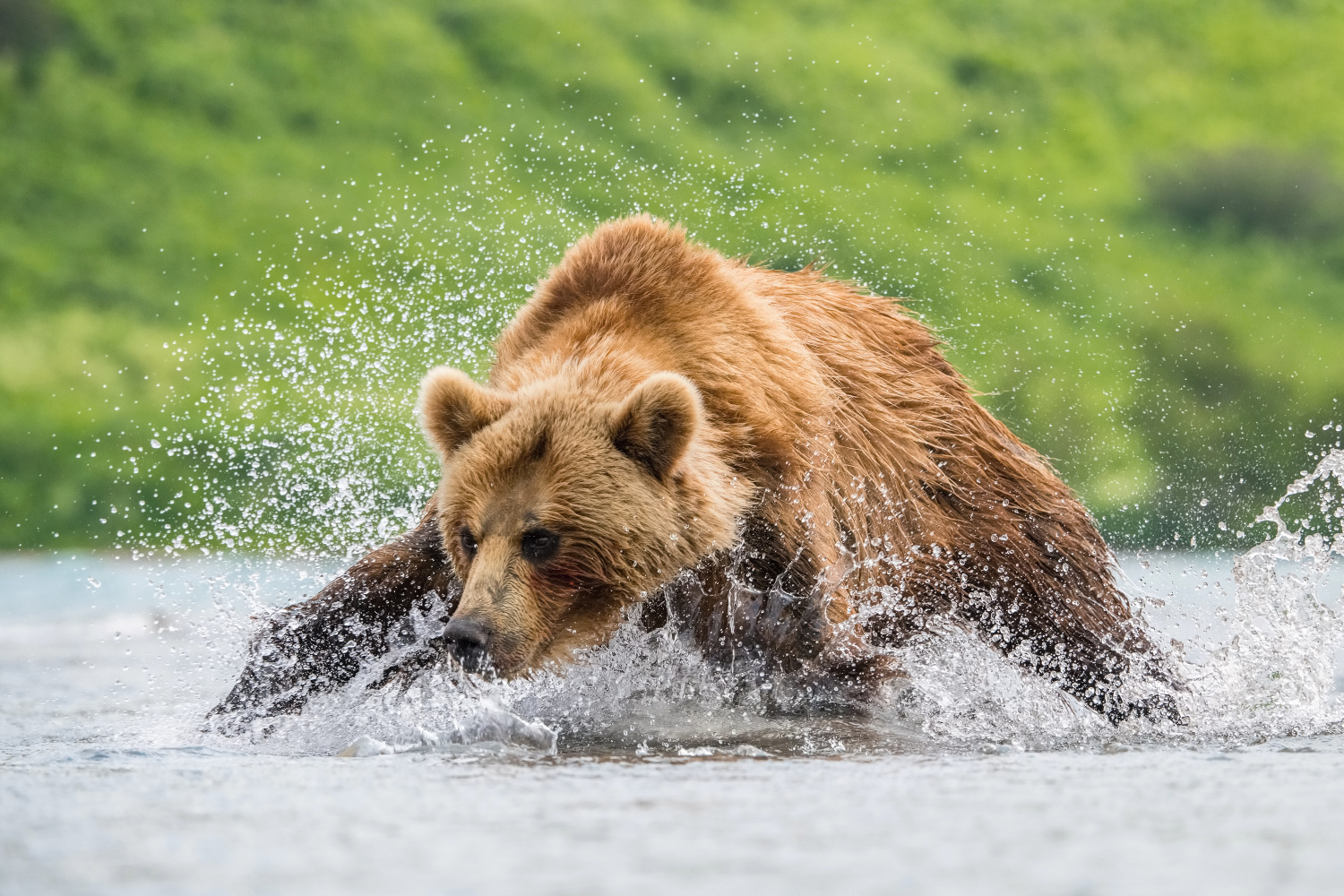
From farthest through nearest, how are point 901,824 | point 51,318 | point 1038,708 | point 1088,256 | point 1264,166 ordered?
point 1264,166
point 1088,256
point 51,318
point 1038,708
point 901,824

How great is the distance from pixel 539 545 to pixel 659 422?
47cm

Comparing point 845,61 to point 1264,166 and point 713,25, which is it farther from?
point 1264,166

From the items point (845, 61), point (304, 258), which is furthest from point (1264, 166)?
point (304, 258)

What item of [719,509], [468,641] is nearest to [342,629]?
[468,641]

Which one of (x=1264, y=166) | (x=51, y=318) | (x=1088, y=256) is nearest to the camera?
(x=51, y=318)

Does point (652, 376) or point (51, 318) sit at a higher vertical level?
point (652, 376)

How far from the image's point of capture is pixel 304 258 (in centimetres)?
3519

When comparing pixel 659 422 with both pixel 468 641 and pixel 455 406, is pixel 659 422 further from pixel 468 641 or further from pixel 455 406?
pixel 468 641

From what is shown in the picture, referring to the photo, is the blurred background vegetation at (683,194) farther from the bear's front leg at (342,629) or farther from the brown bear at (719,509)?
the brown bear at (719,509)

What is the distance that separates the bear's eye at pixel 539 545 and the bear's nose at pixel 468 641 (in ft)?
0.93

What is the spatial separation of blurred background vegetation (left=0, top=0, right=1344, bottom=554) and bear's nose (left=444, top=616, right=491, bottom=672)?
73.4 feet

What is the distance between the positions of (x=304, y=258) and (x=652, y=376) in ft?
105

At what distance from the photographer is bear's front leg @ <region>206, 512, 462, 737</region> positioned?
5.17 meters

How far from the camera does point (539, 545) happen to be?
4492mm
